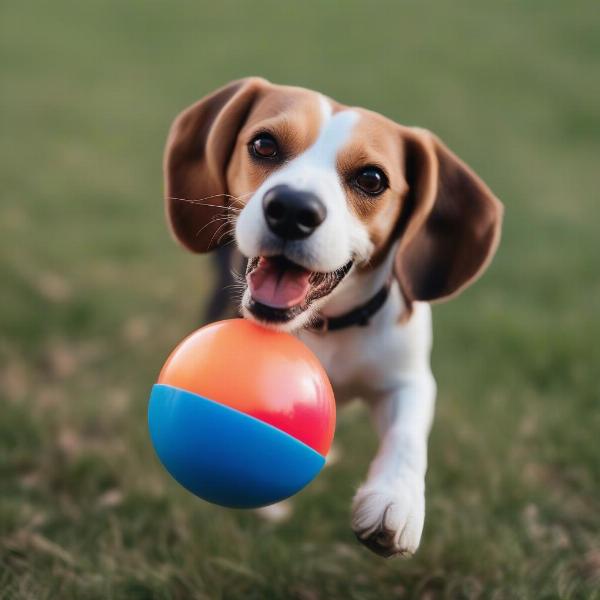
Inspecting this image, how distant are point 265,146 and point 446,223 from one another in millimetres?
698

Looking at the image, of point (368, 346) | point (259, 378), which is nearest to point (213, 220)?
point (368, 346)

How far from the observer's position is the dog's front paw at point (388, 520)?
2215 mm

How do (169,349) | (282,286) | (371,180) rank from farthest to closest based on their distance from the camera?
(169,349), (371,180), (282,286)

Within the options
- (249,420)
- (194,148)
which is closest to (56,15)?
(194,148)

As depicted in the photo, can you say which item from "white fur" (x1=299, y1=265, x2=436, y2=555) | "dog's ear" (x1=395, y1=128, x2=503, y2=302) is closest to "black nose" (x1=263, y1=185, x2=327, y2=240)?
"white fur" (x1=299, y1=265, x2=436, y2=555)

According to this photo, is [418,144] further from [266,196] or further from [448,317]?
[448,317]

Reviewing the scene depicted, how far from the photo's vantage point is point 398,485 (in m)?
2.35

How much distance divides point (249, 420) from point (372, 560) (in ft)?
3.38

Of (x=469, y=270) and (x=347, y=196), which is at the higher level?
(x=347, y=196)

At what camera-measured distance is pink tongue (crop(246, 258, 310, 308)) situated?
2465mm

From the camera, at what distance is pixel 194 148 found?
301 cm

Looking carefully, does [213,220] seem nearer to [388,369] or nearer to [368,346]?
[368,346]

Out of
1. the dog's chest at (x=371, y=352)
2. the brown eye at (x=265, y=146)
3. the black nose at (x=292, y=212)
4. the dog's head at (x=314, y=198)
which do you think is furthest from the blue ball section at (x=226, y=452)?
the brown eye at (x=265, y=146)

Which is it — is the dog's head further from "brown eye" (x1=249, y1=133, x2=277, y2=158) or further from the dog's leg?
the dog's leg
